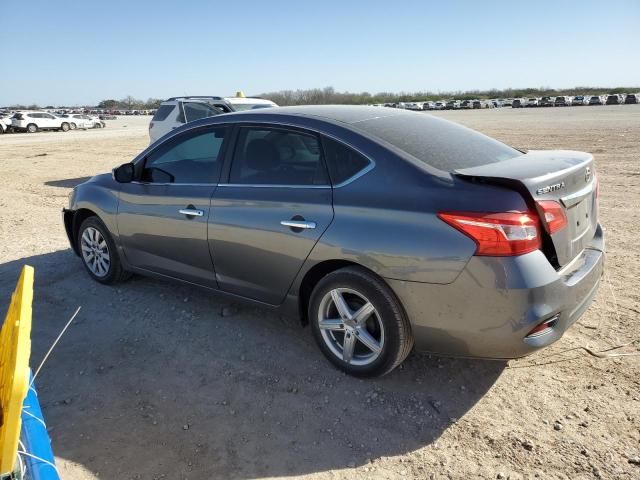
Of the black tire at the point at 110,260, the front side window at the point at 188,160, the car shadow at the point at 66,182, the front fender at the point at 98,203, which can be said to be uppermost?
the front side window at the point at 188,160

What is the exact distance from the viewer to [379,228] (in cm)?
286

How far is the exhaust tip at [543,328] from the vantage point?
2637mm

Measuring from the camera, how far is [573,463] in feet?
8.12

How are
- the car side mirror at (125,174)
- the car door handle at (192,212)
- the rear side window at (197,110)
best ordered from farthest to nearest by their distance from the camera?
1. the rear side window at (197,110)
2. the car side mirror at (125,174)
3. the car door handle at (192,212)

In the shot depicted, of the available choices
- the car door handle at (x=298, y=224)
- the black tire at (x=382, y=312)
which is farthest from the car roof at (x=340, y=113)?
the black tire at (x=382, y=312)

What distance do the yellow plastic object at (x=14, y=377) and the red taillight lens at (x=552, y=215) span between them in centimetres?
238

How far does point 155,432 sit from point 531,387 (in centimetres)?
225

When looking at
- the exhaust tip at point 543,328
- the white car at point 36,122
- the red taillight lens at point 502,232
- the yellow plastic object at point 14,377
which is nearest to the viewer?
the yellow plastic object at point 14,377

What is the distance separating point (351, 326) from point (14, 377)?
1992 mm

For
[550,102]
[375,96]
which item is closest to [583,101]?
[550,102]

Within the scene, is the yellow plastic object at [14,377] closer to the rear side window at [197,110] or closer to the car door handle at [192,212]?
the car door handle at [192,212]

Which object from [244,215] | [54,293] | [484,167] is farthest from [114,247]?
[484,167]

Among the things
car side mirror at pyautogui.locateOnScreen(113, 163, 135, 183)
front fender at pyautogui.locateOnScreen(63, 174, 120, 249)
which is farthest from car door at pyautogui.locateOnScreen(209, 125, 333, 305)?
front fender at pyautogui.locateOnScreen(63, 174, 120, 249)

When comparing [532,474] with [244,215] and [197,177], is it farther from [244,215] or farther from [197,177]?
[197,177]
